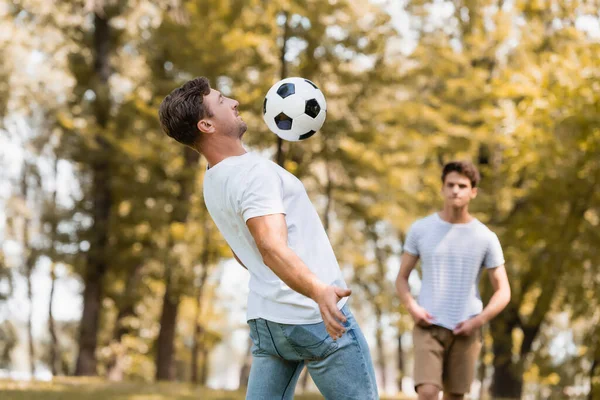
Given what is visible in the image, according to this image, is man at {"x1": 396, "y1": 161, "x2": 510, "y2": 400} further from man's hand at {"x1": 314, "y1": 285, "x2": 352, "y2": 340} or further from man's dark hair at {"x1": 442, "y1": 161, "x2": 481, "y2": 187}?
man's hand at {"x1": 314, "y1": 285, "x2": 352, "y2": 340}

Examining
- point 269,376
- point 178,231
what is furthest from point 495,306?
point 178,231

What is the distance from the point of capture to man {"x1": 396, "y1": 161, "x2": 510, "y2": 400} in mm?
5758

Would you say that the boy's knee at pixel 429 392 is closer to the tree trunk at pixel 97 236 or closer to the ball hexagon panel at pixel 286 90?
the ball hexagon panel at pixel 286 90

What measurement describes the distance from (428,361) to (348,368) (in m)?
2.92

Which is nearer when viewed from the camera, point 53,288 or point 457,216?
point 457,216

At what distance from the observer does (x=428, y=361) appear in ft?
18.9

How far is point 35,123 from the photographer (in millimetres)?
25422

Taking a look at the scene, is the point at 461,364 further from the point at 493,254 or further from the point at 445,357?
the point at 493,254

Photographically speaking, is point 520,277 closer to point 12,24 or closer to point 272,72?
point 272,72

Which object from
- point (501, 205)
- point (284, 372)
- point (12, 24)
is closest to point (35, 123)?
point (12, 24)

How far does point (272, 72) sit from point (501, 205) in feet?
16.6

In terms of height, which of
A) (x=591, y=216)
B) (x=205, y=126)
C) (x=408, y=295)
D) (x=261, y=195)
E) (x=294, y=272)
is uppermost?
(x=591, y=216)

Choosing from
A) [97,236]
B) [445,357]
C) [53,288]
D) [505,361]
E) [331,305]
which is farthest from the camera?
[53,288]

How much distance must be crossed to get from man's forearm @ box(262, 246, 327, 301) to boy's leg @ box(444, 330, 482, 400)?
11.2 ft
